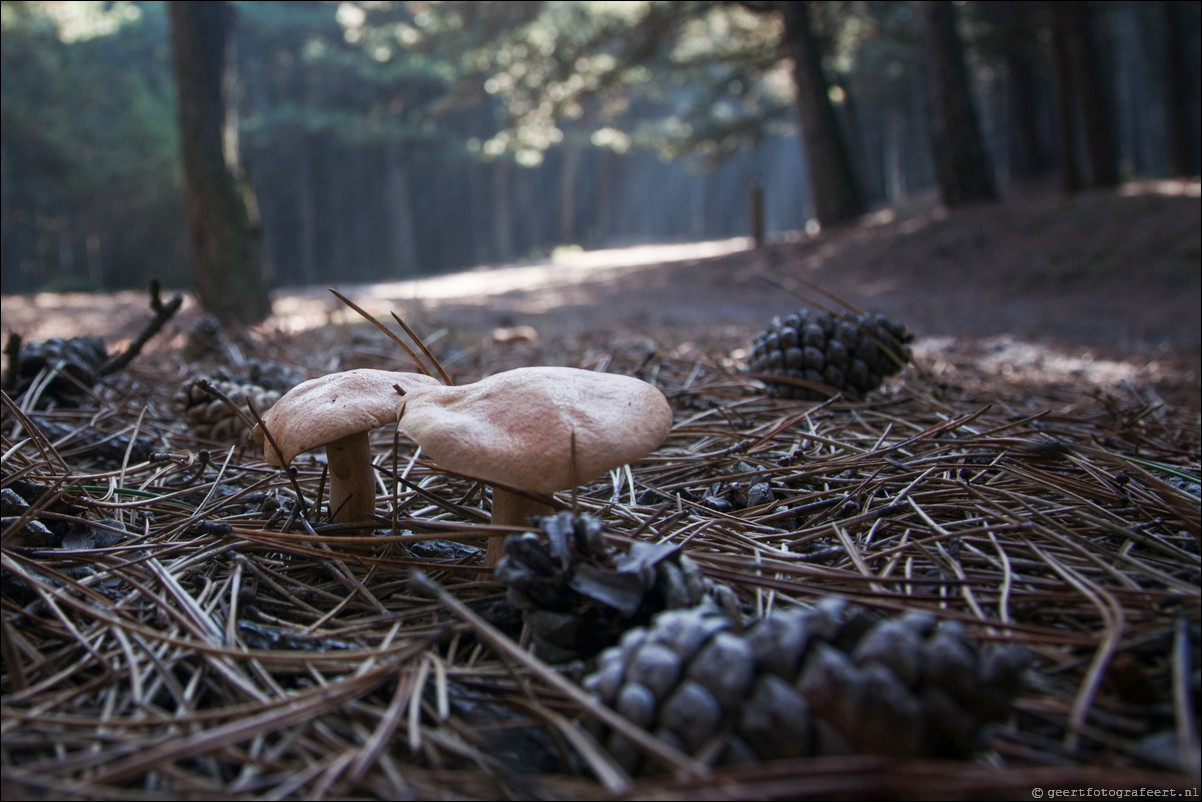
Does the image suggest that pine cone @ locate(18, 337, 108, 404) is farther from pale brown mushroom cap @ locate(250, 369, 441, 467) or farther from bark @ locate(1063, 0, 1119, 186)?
bark @ locate(1063, 0, 1119, 186)

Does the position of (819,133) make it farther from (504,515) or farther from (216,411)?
(504,515)

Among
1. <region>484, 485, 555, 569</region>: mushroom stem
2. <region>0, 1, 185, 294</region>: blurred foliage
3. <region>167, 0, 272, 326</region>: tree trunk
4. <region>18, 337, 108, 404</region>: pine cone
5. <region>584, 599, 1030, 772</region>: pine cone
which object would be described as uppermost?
<region>0, 1, 185, 294</region>: blurred foliage

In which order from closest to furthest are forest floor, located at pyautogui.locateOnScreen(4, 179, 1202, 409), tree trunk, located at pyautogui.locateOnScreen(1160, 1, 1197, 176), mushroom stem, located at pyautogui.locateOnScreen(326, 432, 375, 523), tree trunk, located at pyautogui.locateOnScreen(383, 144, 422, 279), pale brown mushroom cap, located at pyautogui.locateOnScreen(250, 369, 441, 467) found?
pale brown mushroom cap, located at pyautogui.locateOnScreen(250, 369, 441, 467) → mushroom stem, located at pyautogui.locateOnScreen(326, 432, 375, 523) → forest floor, located at pyautogui.locateOnScreen(4, 179, 1202, 409) → tree trunk, located at pyautogui.locateOnScreen(1160, 1, 1197, 176) → tree trunk, located at pyautogui.locateOnScreen(383, 144, 422, 279)

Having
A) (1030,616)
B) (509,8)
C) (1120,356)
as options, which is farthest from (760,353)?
(509,8)

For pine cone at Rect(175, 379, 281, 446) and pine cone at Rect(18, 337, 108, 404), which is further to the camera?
pine cone at Rect(18, 337, 108, 404)

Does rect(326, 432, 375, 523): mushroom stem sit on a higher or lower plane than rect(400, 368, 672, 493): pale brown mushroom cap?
lower

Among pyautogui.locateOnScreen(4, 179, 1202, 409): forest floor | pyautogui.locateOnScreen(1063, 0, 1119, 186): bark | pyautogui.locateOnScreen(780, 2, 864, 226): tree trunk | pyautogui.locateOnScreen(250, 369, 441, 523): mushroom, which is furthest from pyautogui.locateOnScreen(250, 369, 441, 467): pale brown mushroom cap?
pyautogui.locateOnScreen(1063, 0, 1119, 186): bark
